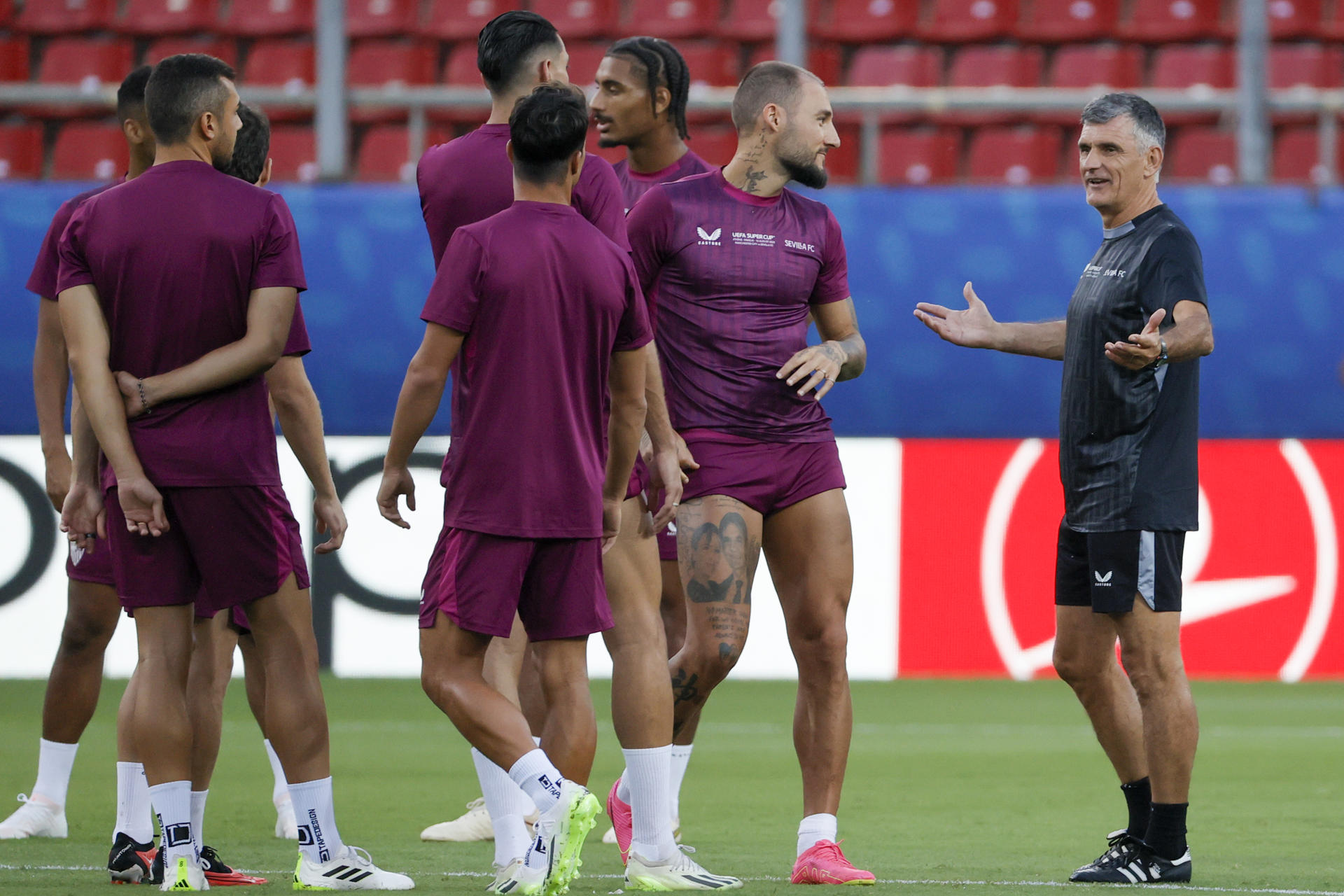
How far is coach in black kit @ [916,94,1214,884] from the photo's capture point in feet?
15.6

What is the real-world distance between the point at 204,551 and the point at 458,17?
29.9 feet

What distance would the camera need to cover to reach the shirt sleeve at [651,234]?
4.96 metres

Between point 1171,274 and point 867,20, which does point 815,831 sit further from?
point 867,20

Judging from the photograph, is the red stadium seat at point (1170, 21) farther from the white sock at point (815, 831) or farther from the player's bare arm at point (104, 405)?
the player's bare arm at point (104, 405)

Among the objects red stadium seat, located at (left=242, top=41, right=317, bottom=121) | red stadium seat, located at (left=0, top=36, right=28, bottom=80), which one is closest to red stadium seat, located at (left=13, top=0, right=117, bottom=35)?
red stadium seat, located at (left=0, top=36, right=28, bottom=80)

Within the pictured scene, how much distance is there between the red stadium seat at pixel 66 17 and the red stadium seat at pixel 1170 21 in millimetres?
6948

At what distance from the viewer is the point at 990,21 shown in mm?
12734

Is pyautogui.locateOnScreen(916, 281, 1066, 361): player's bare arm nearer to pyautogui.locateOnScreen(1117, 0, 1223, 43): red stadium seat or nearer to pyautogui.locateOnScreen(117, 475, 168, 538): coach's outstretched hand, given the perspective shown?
pyautogui.locateOnScreen(117, 475, 168, 538): coach's outstretched hand

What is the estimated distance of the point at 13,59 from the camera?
12.7 metres

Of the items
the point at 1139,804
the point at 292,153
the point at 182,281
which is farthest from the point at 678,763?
the point at 292,153

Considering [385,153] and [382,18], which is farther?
[382,18]

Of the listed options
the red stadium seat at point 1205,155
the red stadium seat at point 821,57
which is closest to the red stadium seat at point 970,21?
the red stadium seat at point 821,57

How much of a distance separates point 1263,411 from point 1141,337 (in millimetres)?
7193

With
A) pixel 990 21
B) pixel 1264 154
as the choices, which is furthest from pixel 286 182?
pixel 1264 154
